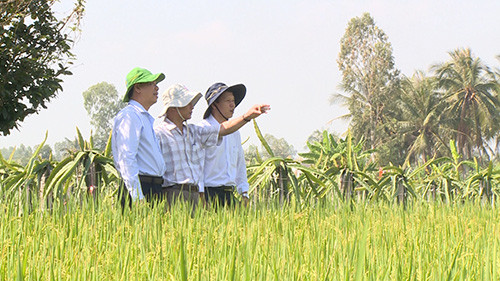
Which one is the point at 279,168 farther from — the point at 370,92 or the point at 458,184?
the point at 370,92

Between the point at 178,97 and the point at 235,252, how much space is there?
181cm

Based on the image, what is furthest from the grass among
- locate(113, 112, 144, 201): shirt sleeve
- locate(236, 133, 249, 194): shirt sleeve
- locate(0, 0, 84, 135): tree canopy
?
locate(0, 0, 84, 135): tree canopy

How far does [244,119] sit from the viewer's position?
3500mm

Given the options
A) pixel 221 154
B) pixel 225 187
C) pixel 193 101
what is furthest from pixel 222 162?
pixel 193 101

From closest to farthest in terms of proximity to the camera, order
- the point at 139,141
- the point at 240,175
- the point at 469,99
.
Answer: the point at 139,141 → the point at 240,175 → the point at 469,99

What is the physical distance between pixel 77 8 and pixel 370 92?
31102 mm

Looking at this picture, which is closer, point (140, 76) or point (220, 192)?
point (140, 76)

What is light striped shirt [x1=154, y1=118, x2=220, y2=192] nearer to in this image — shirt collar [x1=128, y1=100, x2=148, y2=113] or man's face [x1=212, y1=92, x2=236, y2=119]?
shirt collar [x1=128, y1=100, x2=148, y2=113]

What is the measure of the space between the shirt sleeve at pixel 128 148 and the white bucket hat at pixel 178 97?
241 millimetres

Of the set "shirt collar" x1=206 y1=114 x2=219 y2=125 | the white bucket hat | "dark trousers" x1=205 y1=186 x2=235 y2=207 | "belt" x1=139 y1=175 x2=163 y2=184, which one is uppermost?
the white bucket hat

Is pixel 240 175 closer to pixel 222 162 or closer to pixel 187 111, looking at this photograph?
pixel 222 162

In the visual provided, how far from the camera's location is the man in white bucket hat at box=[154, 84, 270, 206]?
3662 mm

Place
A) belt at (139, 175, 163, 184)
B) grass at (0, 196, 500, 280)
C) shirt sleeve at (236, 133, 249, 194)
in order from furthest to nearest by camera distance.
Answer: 1. shirt sleeve at (236, 133, 249, 194)
2. belt at (139, 175, 163, 184)
3. grass at (0, 196, 500, 280)

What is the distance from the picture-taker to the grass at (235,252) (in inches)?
66.0
